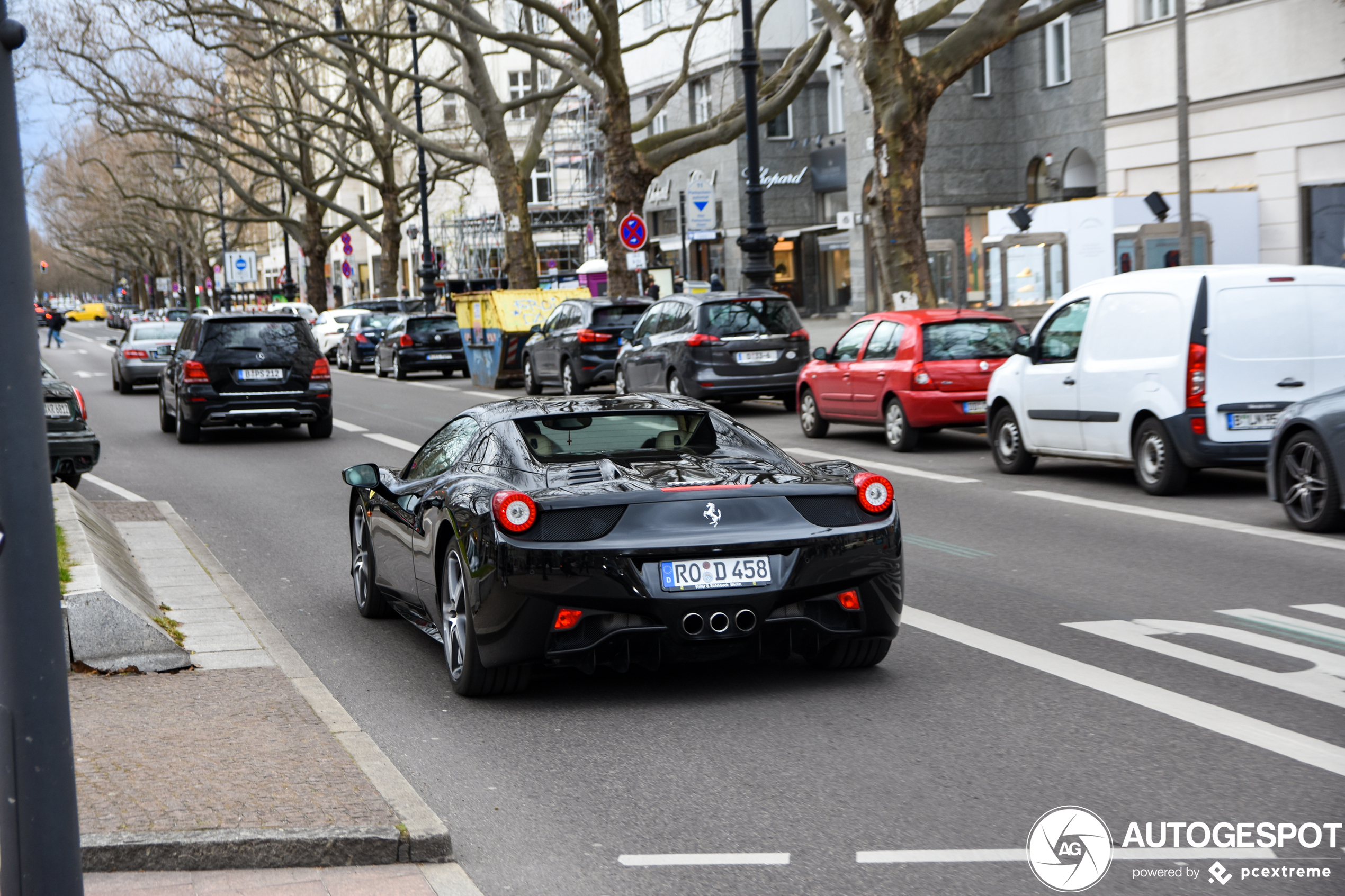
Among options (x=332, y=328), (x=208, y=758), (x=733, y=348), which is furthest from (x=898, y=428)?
(x=332, y=328)

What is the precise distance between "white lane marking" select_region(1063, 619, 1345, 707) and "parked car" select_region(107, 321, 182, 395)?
27245 millimetres

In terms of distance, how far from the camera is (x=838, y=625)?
653 centimetres

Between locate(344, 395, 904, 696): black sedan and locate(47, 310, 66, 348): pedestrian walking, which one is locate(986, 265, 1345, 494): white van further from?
locate(47, 310, 66, 348): pedestrian walking

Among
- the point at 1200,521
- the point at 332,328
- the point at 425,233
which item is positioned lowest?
the point at 1200,521

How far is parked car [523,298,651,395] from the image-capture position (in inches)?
1033

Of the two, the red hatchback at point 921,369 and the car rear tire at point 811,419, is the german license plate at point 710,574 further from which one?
the car rear tire at point 811,419

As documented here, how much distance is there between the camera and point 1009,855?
457 centimetres

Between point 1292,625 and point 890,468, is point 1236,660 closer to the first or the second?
point 1292,625

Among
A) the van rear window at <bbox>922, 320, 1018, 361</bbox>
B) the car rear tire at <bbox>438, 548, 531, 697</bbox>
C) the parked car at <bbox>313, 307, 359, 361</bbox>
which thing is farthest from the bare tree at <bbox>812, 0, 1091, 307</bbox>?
the parked car at <bbox>313, 307, 359, 361</bbox>

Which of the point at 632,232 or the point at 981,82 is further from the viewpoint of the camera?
the point at 981,82

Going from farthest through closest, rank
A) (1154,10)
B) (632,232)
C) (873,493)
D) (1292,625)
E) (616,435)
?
(1154,10), (632,232), (1292,625), (616,435), (873,493)

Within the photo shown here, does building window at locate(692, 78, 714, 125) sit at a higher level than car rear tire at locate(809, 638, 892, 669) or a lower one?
higher

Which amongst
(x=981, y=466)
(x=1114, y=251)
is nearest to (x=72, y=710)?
(x=981, y=466)

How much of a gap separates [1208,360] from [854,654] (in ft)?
21.1
